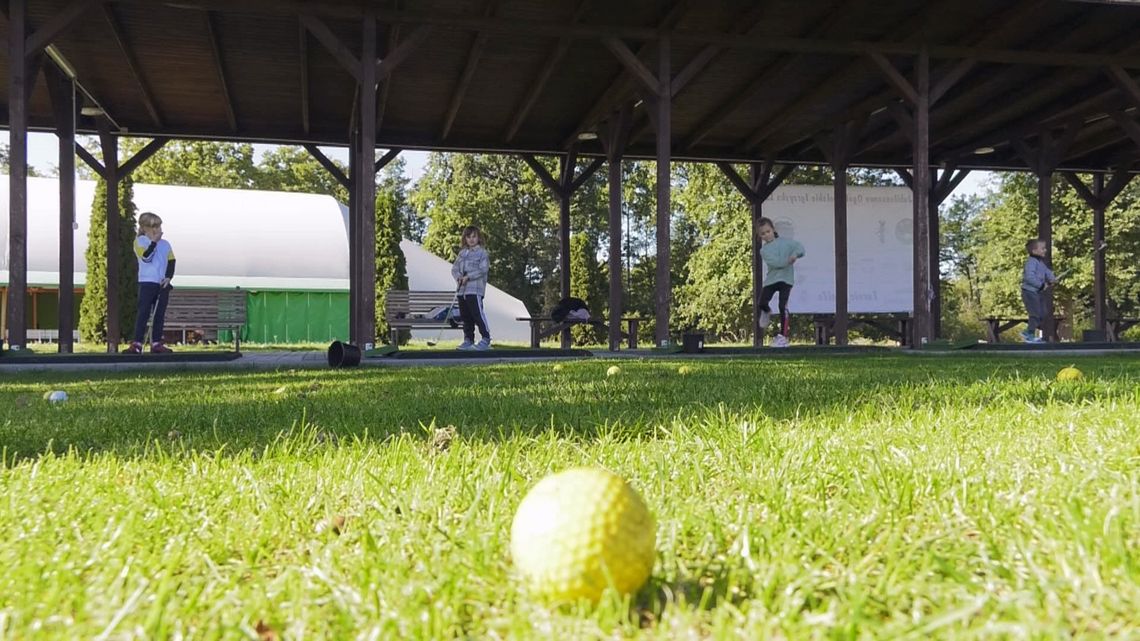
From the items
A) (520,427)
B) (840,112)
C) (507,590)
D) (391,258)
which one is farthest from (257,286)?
(507,590)

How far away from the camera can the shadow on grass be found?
9.15ft

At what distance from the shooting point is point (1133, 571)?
1.14m

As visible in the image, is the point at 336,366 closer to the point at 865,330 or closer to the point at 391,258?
the point at 391,258

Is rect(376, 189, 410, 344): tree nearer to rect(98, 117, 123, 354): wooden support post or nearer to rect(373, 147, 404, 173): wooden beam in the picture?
rect(373, 147, 404, 173): wooden beam

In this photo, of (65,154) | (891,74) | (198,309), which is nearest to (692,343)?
(891,74)

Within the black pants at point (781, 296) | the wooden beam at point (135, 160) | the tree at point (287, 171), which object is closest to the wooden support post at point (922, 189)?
the black pants at point (781, 296)

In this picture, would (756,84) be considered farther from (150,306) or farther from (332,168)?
(150,306)

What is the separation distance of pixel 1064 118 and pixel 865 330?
16.9 meters

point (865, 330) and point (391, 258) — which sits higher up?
point (391, 258)

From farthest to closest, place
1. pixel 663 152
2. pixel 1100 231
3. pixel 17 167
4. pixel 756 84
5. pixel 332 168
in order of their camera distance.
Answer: pixel 1100 231 → pixel 332 168 → pixel 756 84 → pixel 663 152 → pixel 17 167

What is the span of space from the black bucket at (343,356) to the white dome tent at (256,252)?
17.8 m

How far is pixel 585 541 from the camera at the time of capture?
1.06 meters

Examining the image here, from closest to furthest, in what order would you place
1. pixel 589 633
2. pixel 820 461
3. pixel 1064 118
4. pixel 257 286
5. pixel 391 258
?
1. pixel 589 633
2. pixel 820 461
3. pixel 1064 118
4. pixel 391 258
5. pixel 257 286

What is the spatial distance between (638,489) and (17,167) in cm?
986
